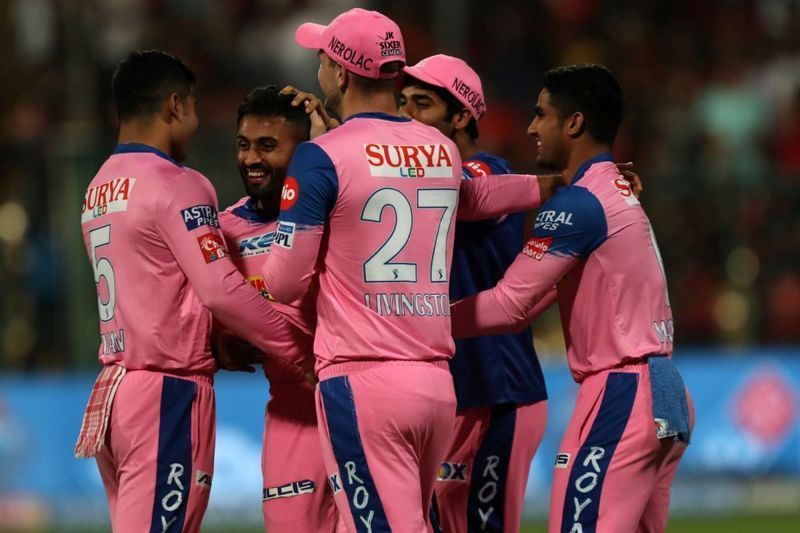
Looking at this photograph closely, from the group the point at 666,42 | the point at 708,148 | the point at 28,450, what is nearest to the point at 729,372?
the point at 708,148

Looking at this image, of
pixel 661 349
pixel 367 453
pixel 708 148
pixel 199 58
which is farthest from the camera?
pixel 199 58

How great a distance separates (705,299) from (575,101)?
7.31 metres

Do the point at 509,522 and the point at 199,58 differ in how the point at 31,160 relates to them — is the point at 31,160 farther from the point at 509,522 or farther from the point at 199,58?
the point at 509,522

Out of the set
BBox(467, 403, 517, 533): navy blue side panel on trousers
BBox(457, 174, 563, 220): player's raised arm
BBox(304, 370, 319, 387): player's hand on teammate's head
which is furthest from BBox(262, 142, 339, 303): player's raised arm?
BBox(467, 403, 517, 533): navy blue side panel on trousers

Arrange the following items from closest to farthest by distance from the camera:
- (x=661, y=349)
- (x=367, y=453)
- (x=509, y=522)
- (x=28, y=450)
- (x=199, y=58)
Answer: (x=367, y=453), (x=661, y=349), (x=509, y=522), (x=28, y=450), (x=199, y=58)

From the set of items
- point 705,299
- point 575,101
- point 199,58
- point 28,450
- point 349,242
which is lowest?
point 28,450

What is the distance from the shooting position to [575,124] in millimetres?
6477

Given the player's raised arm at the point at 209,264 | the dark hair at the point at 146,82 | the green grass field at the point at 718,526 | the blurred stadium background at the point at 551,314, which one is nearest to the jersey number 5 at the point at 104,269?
the player's raised arm at the point at 209,264

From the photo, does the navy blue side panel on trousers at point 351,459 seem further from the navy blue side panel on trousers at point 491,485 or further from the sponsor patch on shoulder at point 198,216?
the navy blue side panel on trousers at point 491,485

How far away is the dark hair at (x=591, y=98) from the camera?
6453 millimetres

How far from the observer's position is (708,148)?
14.2 m

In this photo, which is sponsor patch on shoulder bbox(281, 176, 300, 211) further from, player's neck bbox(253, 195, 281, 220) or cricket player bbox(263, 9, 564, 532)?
player's neck bbox(253, 195, 281, 220)

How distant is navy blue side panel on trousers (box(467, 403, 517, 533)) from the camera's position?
702cm

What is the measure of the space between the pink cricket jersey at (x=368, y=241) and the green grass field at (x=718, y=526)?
6426 mm
